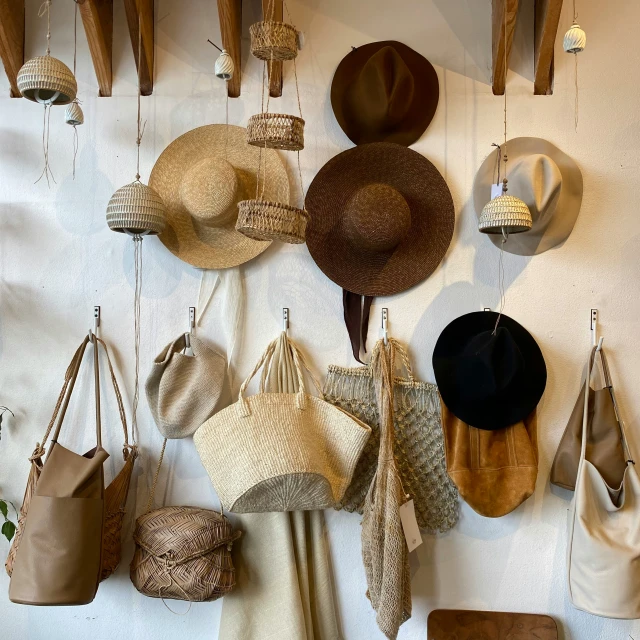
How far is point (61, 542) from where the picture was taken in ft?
6.07

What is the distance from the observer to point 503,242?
216 cm

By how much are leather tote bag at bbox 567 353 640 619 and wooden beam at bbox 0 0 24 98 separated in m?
2.19

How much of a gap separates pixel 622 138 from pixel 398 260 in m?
0.86

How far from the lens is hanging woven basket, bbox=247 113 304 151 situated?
1766mm

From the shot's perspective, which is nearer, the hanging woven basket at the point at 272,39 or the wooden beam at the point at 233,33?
the hanging woven basket at the point at 272,39

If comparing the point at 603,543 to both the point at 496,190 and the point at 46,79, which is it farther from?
the point at 46,79

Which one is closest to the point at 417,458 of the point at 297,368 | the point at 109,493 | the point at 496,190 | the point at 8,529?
the point at 297,368

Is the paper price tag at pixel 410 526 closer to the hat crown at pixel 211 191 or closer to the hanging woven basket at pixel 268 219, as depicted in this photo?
the hanging woven basket at pixel 268 219

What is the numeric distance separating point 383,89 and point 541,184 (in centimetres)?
58

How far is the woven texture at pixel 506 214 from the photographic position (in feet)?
6.24

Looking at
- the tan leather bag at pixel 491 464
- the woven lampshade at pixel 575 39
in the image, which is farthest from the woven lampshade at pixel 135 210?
the woven lampshade at pixel 575 39

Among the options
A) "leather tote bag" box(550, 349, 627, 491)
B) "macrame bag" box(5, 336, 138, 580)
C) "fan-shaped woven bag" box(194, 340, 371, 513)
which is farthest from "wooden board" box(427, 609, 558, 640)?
"macrame bag" box(5, 336, 138, 580)

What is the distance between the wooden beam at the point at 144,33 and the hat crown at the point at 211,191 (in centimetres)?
40

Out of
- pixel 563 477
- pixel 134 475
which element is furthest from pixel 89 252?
pixel 563 477
